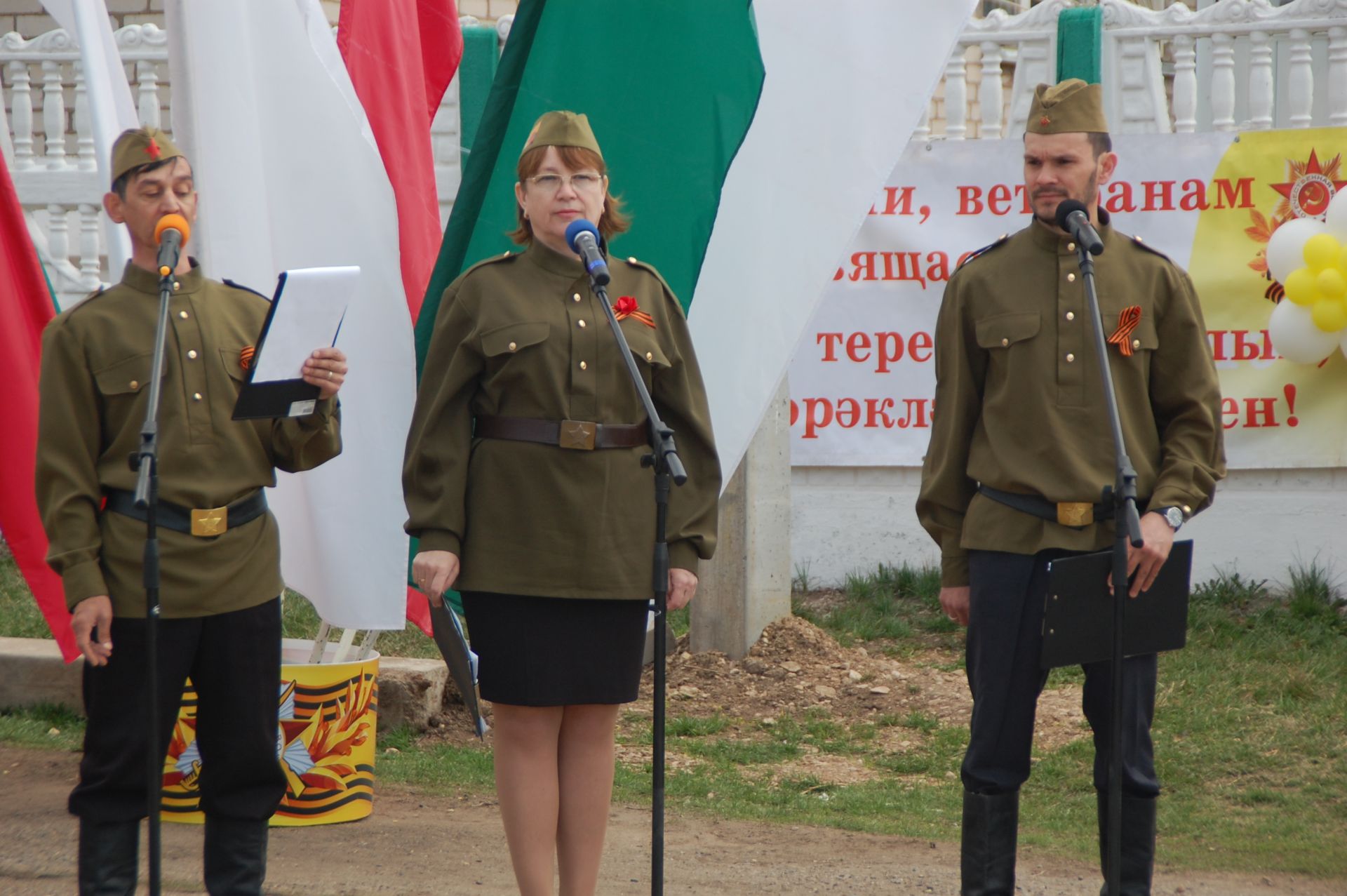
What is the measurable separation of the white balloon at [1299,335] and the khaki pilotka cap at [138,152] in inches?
189

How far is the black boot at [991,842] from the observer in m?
3.64

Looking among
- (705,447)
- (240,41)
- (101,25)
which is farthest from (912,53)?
(101,25)

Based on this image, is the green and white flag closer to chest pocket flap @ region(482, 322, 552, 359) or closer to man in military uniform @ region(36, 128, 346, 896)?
man in military uniform @ region(36, 128, 346, 896)

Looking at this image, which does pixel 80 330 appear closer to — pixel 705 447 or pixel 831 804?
pixel 705 447

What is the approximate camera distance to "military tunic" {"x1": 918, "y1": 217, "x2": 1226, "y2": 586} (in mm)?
3543

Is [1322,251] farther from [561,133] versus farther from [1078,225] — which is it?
[561,133]

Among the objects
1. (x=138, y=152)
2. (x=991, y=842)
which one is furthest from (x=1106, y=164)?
(x=138, y=152)

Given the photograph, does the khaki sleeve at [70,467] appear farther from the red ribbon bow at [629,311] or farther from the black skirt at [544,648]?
the red ribbon bow at [629,311]

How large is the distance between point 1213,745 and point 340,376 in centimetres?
377

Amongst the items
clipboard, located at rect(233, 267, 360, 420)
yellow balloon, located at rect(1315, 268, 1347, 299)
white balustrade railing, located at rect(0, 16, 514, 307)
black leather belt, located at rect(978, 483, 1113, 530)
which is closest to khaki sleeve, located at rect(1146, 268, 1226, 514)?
black leather belt, located at rect(978, 483, 1113, 530)

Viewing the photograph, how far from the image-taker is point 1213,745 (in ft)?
19.0

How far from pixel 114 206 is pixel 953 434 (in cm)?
206

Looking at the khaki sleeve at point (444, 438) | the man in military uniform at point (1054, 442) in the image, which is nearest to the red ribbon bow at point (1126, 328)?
the man in military uniform at point (1054, 442)

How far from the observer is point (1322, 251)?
21.1ft
